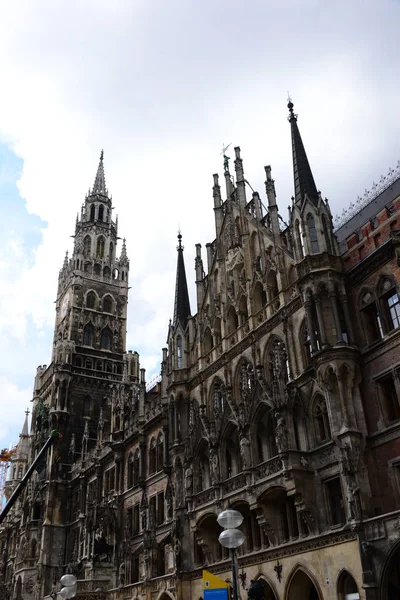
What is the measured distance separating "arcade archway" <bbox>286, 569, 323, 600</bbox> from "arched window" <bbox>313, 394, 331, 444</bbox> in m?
5.39

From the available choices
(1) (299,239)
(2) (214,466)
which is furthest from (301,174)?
(2) (214,466)

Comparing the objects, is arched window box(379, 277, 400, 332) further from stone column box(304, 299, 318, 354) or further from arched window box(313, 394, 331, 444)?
arched window box(313, 394, 331, 444)

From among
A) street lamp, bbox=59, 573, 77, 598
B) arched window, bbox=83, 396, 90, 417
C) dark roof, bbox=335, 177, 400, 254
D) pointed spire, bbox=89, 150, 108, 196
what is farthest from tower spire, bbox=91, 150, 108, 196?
street lamp, bbox=59, 573, 77, 598

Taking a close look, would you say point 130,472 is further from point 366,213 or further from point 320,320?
point 366,213

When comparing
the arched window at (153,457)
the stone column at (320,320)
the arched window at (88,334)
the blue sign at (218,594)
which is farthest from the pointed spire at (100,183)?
the blue sign at (218,594)

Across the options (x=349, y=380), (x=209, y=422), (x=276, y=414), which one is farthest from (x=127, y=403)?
(x=349, y=380)

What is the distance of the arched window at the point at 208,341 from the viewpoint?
37656 mm

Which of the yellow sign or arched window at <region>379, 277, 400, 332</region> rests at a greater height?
arched window at <region>379, 277, 400, 332</region>

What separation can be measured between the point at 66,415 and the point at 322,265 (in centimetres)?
4062

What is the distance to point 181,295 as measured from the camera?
43.0 m

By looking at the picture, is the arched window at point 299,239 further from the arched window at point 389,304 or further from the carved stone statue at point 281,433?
the carved stone statue at point 281,433

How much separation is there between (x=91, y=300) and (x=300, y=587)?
166 ft

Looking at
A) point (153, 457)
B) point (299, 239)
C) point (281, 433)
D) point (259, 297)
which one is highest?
point (299, 239)

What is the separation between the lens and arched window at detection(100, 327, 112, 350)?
69356 millimetres
